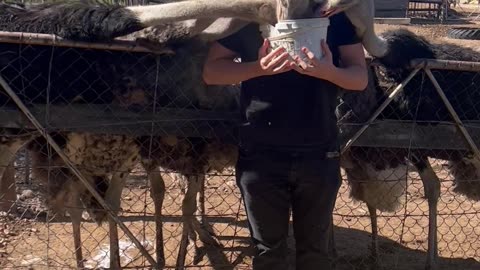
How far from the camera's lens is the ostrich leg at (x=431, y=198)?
18.0ft

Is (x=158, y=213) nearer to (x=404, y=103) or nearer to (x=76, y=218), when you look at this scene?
(x=76, y=218)

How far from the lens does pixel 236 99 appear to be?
181 inches

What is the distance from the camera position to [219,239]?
6242 mm

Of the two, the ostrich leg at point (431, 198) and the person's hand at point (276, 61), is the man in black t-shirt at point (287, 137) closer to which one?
the person's hand at point (276, 61)

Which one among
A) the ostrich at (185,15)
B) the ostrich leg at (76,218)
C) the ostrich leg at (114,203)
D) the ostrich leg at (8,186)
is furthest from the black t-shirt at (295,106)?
the ostrich leg at (8,186)

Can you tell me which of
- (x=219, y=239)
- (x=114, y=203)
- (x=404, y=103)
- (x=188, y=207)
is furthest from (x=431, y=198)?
(x=114, y=203)

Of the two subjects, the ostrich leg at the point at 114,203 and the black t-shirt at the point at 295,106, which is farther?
the ostrich leg at the point at 114,203

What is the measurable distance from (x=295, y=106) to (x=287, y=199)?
46 centimetres

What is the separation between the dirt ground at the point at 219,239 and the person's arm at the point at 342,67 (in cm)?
194

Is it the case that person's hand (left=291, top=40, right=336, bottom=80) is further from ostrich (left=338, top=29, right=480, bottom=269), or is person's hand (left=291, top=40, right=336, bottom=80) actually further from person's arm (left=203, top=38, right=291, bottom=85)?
ostrich (left=338, top=29, right=480, bottom=269)

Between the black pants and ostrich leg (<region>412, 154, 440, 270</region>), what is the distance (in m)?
2.01

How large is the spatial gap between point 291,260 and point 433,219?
115 cm

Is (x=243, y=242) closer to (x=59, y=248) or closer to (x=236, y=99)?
(x=59, y=248)

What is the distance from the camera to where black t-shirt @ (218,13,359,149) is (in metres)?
3.28
